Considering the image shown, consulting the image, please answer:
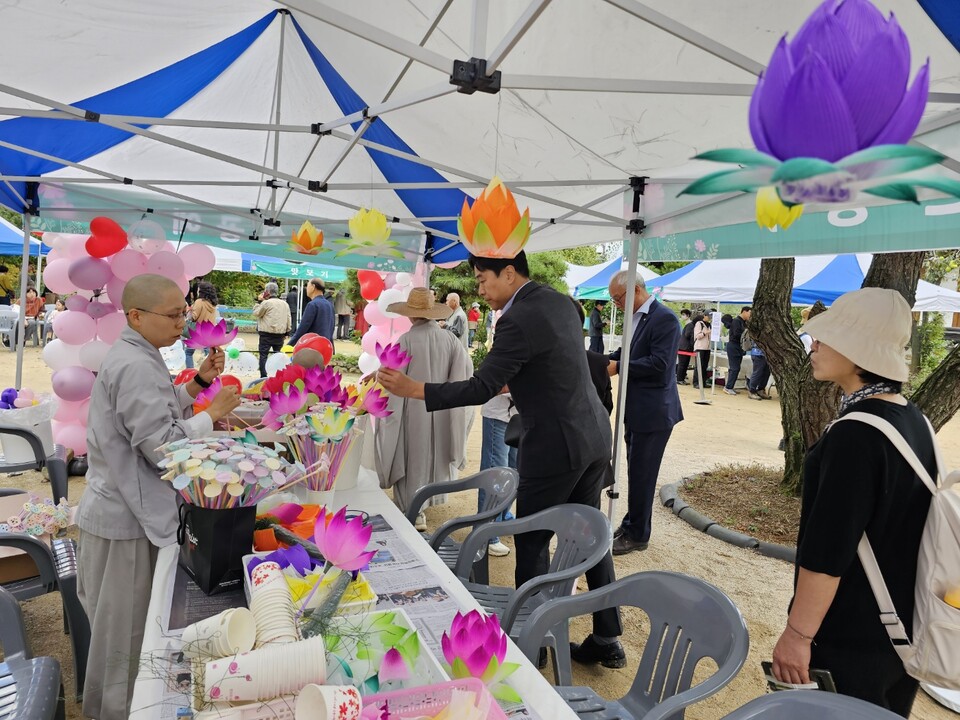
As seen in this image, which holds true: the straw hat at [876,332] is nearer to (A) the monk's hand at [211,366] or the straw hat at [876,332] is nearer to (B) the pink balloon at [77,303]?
(A) the monk's hand at [211,366]

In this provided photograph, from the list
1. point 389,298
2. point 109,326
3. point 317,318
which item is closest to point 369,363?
point 389,298

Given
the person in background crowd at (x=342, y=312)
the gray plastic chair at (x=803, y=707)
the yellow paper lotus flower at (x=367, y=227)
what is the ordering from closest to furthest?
the gray plastic chair at (x=803, y=707), the yellow paper lotus flower at (x=367, y=227), the person in background crowd at (x=342, y=312)

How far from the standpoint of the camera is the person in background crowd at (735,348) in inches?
478

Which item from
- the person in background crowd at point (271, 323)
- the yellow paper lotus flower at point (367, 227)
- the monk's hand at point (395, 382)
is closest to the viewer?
the monk's hand at point (395, 382)

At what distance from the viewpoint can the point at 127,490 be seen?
1766mm

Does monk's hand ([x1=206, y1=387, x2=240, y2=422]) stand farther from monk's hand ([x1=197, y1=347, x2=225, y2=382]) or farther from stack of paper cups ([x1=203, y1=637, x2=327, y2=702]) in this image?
stack of paper cups ([x1=203, y1=637, x2=327, y2=702])

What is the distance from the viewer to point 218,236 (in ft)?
19.1

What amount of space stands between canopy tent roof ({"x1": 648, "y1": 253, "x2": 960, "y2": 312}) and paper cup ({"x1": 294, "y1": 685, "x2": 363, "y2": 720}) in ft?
27.2

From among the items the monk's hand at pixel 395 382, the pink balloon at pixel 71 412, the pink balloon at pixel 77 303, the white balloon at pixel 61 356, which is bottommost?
the pink balloon at pixel 71 412

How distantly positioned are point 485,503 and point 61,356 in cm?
342

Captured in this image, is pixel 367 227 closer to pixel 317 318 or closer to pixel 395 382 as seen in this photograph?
pixel 395 382

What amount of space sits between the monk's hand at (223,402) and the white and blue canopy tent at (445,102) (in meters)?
1.11

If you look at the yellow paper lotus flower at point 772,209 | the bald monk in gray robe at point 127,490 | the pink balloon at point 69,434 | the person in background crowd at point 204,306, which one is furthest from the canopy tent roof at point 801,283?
the yellow paper lotus flower at point 772,209

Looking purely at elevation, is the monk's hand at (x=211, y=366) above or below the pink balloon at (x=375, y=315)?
below
